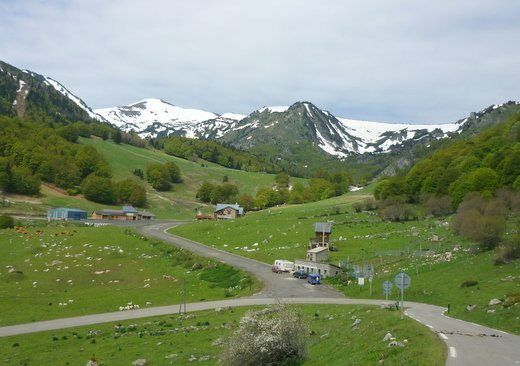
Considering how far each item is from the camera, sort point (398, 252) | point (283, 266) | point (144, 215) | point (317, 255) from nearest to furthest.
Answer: point (398, 252) → point (283, 266) → point (317, 255) → point (144, 215)

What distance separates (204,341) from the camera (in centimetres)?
2997

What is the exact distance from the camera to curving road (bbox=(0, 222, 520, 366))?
16484 mm

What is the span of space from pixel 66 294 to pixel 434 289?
36.5 metres

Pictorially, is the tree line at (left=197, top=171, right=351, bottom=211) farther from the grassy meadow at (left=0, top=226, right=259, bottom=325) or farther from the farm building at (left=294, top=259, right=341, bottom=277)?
the farm building at (left=294, top=259, right=341, bottom=277)

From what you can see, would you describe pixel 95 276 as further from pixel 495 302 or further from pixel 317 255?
pixel 495 302

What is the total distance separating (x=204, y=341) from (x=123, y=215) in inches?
4824

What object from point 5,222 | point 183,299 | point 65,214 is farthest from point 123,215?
point 183,299

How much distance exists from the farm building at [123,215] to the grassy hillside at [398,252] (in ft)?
151

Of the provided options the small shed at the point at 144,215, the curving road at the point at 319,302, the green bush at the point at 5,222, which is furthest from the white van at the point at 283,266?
the small shed at the point at 144,215

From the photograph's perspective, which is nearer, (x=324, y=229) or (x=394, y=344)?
(x=394, y=344)

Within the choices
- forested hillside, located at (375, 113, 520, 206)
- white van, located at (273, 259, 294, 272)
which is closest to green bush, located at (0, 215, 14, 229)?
white van, located at (273, 259, 294, 272)

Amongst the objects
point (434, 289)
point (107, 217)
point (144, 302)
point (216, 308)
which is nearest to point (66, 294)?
point (144, 302)

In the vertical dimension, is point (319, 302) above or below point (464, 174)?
below

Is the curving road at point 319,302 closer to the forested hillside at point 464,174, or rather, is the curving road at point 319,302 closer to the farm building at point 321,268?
→ the farm building at point 321,268
